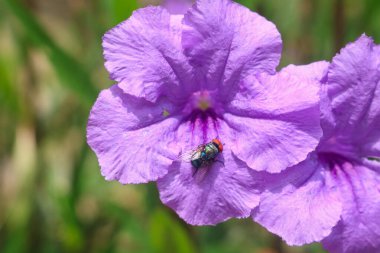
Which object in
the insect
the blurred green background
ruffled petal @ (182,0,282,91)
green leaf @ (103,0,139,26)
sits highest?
ruffled petal @ (182,0,282,91)

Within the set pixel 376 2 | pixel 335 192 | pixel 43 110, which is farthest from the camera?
pixel 43 110

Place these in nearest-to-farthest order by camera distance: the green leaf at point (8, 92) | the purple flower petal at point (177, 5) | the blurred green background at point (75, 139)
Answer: the blurred green background at point (75, 139) → the green leaf at point (8, 92) → the purple flower petal at point (177, 5)

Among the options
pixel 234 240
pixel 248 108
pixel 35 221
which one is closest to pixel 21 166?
pixel 35 221

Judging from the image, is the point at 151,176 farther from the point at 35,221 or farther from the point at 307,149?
the point at 35,221

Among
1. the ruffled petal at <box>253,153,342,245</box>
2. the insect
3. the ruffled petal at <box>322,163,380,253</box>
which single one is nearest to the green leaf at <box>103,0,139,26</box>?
the insect

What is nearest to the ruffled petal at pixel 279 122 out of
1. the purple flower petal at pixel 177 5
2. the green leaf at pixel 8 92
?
the green leaf at pixel 8 92

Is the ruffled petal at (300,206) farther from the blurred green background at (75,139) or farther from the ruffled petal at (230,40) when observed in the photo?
the blurred green background at (75,139)

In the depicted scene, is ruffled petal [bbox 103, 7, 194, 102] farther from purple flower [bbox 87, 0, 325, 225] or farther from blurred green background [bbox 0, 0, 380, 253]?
blurred green background [bbox 0, 0, 380, 253]
